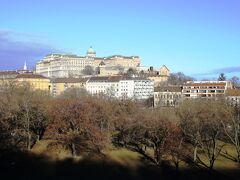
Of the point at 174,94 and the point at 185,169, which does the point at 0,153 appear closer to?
the point at 185,169

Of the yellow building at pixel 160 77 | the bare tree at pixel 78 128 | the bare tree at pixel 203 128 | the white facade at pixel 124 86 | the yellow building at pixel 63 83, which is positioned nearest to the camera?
the bare tree at pixel 203 128

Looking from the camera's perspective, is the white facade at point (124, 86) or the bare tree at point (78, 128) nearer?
the bare tree at point (78, 128)

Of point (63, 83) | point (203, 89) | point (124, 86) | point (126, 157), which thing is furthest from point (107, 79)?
point (126, 157)

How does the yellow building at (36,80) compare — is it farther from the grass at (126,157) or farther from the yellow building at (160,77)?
the grass at (126,157)

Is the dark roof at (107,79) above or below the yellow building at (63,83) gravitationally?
above

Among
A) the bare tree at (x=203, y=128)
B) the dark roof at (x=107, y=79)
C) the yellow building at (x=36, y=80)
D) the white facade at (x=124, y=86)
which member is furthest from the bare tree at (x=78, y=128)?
the dark roof at (x=107, y=79)

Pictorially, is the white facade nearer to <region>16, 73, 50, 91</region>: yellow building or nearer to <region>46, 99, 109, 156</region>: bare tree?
<region>16, 73, 50, 91</region>: yellow building

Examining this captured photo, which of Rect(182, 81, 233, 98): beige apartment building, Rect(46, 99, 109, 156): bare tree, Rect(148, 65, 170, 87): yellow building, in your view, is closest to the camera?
Rect(46, 99, 109, 156): bare tree

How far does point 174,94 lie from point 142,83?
34.3 m

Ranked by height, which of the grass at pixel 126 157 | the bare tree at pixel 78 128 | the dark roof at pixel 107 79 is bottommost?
the grass at pixel 126 157

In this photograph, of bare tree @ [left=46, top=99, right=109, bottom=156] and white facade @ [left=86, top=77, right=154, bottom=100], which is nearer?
bare tree @ [left=46, top=99, right=109, bottom=156]

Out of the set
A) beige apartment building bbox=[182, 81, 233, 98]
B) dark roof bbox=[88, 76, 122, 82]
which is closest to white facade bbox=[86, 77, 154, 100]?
dark roof bbox=[88, 76, 122, 82]

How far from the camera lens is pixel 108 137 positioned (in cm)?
4300

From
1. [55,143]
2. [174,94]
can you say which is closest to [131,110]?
[55,143]
